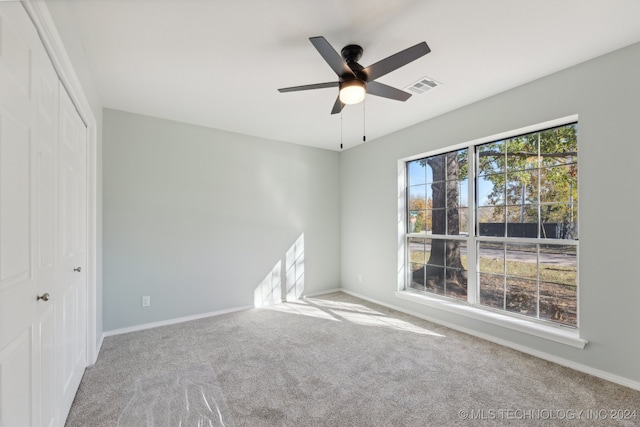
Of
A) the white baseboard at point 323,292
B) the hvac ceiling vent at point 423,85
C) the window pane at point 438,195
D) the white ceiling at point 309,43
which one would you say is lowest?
the white baseboard at point 323,292

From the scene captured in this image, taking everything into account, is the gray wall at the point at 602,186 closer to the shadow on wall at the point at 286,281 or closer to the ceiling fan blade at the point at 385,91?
the ceiling fan blade at the point at 385,91

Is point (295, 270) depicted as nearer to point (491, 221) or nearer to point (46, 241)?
point (491, 221)

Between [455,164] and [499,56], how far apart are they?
1452mm

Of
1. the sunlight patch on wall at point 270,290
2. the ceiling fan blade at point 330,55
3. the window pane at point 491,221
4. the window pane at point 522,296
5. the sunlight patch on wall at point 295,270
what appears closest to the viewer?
the ceiling fan blade at point 330,55

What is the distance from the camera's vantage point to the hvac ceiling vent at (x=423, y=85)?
267cm

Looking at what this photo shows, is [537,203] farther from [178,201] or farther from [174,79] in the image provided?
[178,201]

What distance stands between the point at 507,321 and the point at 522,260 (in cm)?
64

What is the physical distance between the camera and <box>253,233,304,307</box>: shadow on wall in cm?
434

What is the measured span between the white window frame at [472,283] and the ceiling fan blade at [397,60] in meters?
1.76

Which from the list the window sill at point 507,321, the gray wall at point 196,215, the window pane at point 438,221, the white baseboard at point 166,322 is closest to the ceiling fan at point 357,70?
the window pane at point 438,221

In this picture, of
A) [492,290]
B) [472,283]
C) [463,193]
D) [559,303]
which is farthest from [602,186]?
[472,283]

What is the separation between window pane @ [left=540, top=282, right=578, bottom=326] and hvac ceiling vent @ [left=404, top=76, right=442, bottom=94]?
7.30ft

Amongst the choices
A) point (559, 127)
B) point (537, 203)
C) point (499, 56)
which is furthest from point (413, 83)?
point (537, 203)

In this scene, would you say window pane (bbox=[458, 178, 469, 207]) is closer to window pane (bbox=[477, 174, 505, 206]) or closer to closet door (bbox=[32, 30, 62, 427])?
window pane (bbox=[477, 174, 505, 206])
